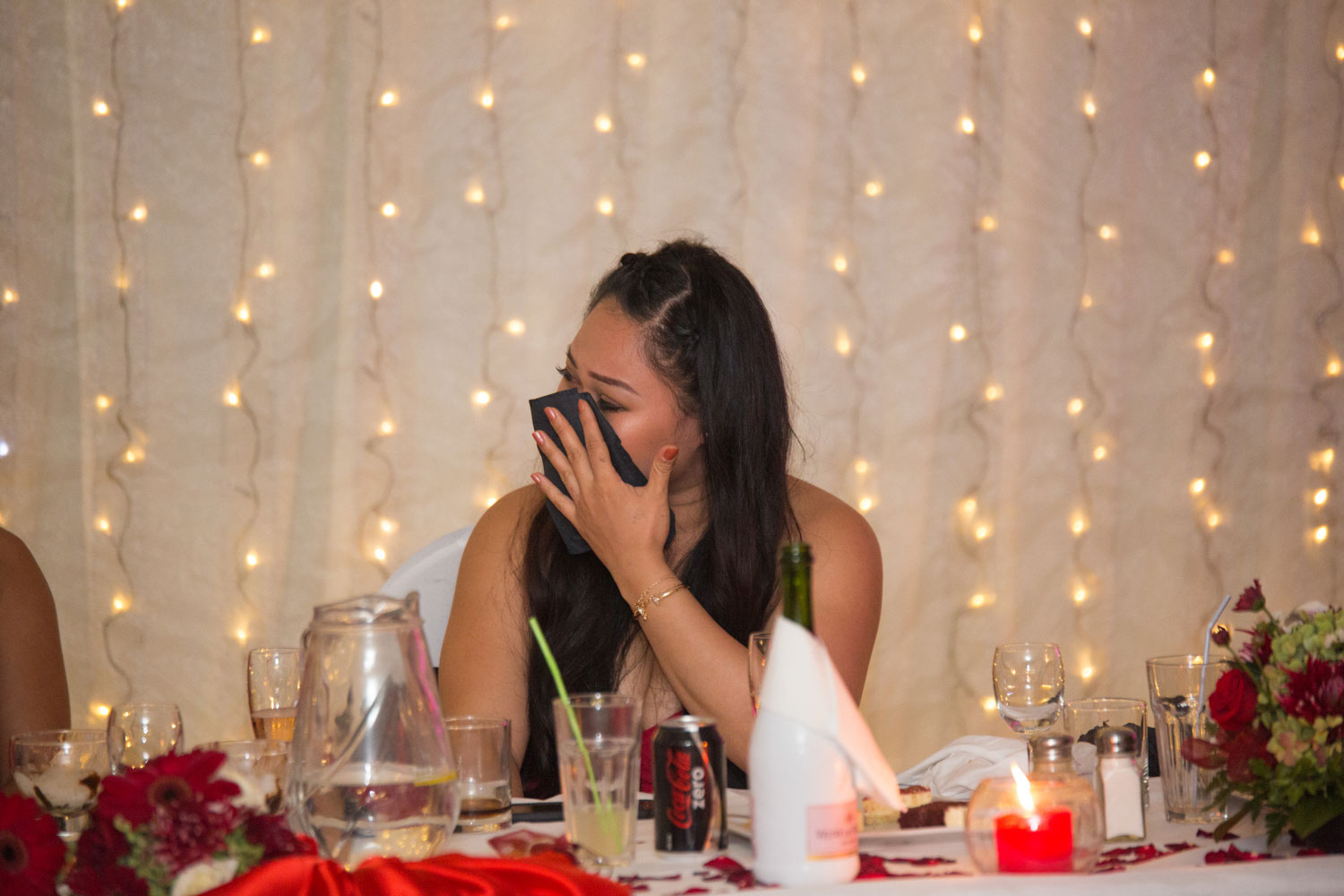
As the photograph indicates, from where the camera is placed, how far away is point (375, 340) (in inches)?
99.8

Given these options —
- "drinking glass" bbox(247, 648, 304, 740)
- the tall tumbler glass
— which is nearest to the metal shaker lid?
the tall tumbler glass

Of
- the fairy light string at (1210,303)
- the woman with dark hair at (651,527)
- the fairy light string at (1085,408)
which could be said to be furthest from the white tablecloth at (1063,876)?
the fairy light string at (1210,303)

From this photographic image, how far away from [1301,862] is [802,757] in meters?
0.36

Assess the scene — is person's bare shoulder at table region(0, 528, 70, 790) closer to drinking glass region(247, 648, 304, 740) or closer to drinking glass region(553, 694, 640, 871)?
drinking glass region(247, 648, 304, 740)

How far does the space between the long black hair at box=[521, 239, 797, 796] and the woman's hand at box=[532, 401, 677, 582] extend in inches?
4.3

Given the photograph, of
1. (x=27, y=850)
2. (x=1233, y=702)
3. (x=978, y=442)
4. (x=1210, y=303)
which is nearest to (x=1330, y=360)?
(x=1210, y=303)

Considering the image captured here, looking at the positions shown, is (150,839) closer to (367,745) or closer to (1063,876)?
(367,745)

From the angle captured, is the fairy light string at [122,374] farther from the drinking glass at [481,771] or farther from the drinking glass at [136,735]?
the drinking glass at [481,771]

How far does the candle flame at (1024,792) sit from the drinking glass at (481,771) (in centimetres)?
42

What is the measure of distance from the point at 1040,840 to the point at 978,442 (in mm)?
2041

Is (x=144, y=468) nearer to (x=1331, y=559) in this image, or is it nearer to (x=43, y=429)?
(x=43, y=429)

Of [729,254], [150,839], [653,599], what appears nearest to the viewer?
[150,839]

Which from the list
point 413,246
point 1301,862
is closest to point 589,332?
point 413,246

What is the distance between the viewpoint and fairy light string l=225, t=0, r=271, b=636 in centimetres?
250
